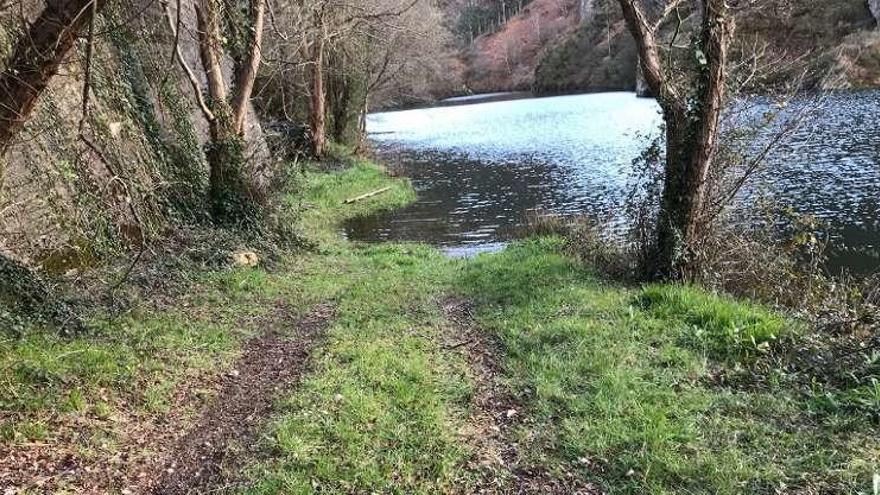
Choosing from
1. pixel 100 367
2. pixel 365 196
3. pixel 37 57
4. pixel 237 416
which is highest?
pixel 37 57

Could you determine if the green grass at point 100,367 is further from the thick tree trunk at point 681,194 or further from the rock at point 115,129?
the thick tree trunk at point 681,194

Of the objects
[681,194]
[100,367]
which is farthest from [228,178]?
[681,194]

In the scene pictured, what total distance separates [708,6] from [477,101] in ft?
257

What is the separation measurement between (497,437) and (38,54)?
231 inches

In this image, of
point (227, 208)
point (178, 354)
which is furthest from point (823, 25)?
point (178, 354)

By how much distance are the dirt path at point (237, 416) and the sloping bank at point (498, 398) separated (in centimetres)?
15

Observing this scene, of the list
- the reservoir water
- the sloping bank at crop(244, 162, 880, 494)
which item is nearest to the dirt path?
the sloping bank at crop(244, 162, 880, 494)

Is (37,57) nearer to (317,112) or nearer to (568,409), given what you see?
(568,409)

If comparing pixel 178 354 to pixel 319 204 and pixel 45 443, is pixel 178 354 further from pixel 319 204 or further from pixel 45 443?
pixel 319 204

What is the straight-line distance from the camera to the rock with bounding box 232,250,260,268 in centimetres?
1218

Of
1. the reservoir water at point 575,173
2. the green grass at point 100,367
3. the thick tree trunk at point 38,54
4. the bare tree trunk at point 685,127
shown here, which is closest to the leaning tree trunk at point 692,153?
the bare tree trunk at point 685,127

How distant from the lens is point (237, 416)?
650 cm

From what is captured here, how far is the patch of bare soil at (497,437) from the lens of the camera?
5.29 meters

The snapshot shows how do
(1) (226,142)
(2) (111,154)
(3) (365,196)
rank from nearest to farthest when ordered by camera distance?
(2) (111,154)
(1) (226,142)
(3) (365,196)
